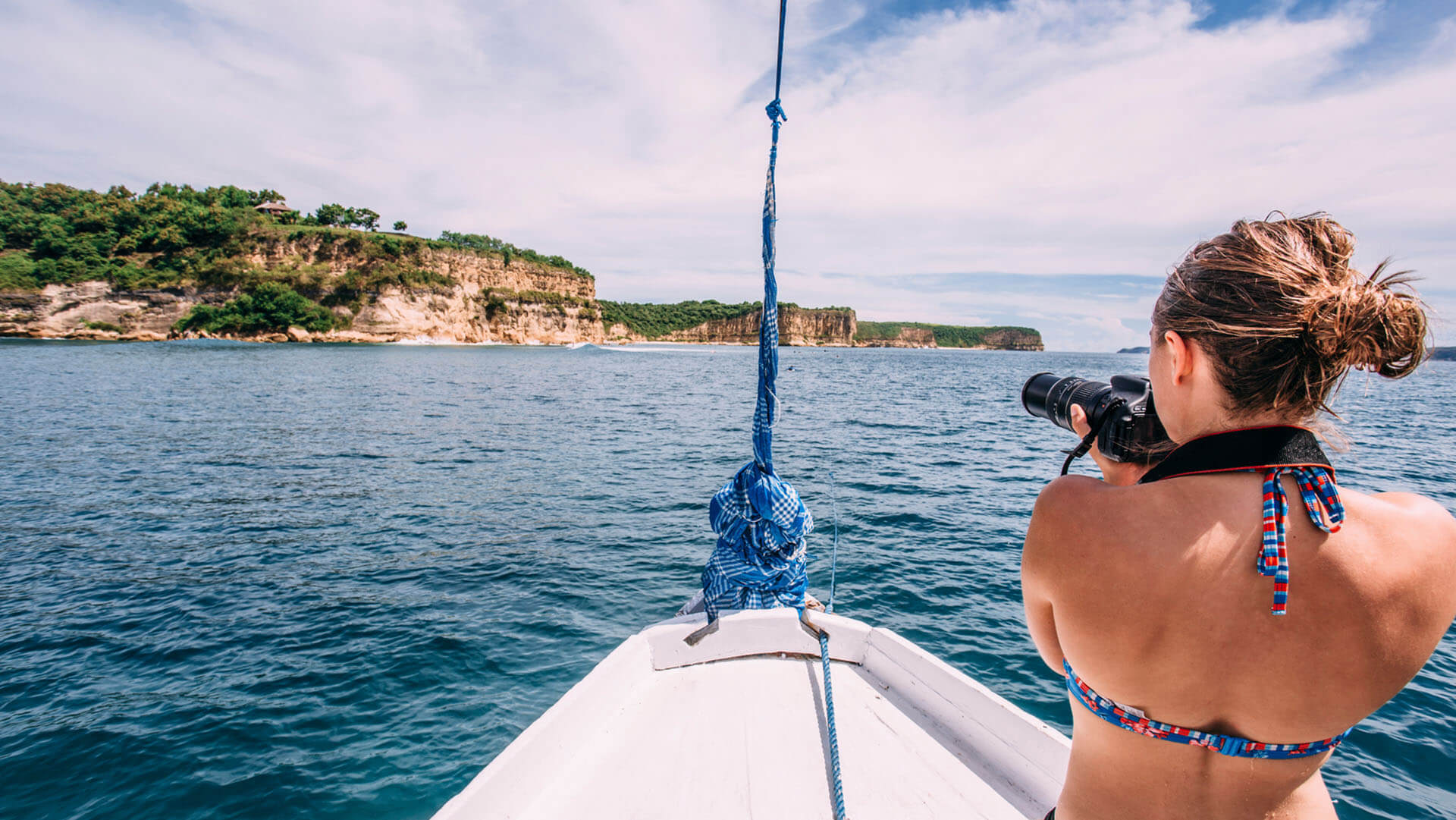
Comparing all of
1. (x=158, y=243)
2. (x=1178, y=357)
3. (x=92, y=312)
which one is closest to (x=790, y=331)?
(x=158, y=243)

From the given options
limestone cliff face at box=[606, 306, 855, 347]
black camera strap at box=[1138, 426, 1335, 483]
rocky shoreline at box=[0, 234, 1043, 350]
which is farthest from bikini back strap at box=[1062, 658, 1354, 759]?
limestone cliff face at box=[606, 306, 855, 347]

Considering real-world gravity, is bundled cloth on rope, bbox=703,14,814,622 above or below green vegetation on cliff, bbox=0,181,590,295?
below

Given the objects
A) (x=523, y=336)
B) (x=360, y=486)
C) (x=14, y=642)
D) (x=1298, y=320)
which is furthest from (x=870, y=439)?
(x=523, y=336)

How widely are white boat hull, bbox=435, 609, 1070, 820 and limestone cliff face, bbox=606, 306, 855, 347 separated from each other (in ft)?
443

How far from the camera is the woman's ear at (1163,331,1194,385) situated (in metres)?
1.06

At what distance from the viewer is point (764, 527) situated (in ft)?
10.6

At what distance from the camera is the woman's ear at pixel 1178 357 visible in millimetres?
1060

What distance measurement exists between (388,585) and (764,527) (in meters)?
5.12

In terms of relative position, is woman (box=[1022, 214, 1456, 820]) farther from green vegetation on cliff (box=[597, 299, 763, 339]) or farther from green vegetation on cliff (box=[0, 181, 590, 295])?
green vegetation on cliff (box=[597, 299, 763, 339])

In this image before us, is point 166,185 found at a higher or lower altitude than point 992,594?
higher

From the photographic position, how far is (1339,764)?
420 centimetres

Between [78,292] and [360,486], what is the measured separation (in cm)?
6393

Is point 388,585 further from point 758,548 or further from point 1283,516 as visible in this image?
point 1283,516

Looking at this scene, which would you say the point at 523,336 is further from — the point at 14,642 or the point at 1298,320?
the point at 1298,320
